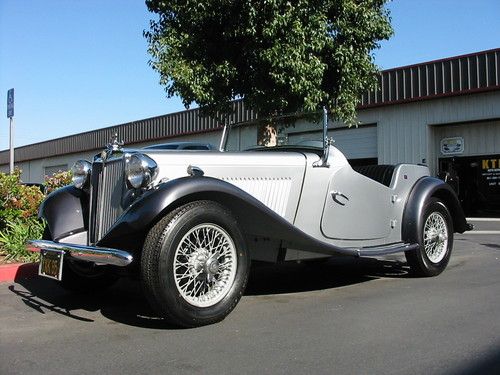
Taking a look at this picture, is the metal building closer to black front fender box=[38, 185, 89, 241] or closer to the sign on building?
the sign on building

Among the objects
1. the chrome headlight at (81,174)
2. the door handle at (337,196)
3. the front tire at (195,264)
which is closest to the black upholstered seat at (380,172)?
the door handle at (337,196)

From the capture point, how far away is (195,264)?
3932 millimetres

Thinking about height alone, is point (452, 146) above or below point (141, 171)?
above

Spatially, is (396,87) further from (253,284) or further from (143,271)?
(143,271)

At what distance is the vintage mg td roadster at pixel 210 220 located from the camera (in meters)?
3.75

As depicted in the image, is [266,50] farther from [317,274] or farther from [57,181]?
[317,274]

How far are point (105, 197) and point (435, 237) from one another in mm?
3780

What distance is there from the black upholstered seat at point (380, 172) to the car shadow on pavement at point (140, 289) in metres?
1.14

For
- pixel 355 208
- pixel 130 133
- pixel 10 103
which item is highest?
pixel 130 133

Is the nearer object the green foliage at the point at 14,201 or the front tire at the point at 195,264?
the front tire at the point at 195,264

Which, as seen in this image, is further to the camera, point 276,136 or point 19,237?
point 19,237

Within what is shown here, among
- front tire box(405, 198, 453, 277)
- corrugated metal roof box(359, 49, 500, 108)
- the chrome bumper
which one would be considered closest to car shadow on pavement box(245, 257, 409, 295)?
front tire box(405, 198, 453, 277)

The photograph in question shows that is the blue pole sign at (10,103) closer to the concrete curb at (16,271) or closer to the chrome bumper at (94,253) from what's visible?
the concrete curb at (16,271)

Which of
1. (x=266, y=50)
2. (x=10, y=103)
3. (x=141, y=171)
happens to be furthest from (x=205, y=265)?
(x=10, y=103)
